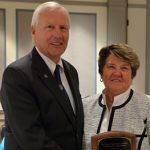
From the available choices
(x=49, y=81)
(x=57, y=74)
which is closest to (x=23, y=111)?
(x=49, y=81)

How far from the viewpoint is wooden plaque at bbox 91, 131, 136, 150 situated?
5.28 feet

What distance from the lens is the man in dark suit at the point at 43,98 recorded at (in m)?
1.53

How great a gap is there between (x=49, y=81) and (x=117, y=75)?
392 mm

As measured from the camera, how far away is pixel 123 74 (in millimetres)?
1815

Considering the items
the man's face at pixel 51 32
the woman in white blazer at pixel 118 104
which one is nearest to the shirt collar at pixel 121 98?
the woman in white blazer at pixel 118 104

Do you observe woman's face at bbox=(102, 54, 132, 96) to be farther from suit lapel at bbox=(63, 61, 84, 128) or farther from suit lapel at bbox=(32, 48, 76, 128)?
suit lapel at bbox=(32, 48, 76, 128)

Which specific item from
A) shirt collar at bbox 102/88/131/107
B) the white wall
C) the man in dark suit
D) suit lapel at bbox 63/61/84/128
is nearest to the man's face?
the man in dark suit

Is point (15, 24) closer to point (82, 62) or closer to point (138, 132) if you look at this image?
point (82, 62)

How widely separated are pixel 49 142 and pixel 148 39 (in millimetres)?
3635

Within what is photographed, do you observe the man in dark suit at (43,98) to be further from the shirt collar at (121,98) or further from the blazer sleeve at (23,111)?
the shirt collar at (121,98)

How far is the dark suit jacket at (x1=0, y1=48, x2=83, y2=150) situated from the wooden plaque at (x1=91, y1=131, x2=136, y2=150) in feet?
0.51

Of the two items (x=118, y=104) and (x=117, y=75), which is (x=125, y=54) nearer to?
(x=117, y=75)

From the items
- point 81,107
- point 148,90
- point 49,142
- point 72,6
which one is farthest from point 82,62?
point 49,142

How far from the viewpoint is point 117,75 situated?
5.95 feet
